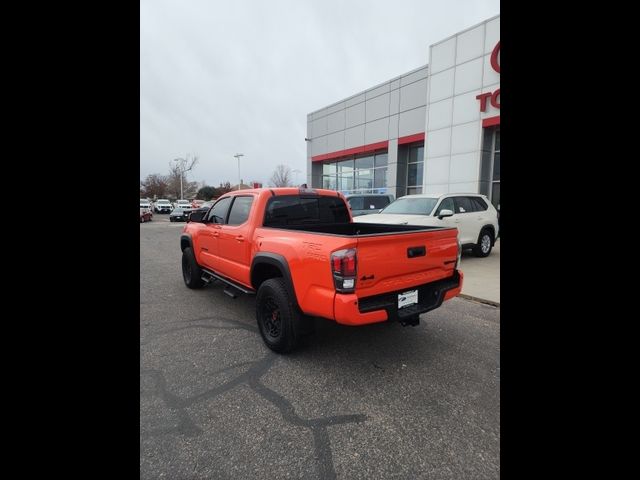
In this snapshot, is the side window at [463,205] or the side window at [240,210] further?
the side window at [463,205]

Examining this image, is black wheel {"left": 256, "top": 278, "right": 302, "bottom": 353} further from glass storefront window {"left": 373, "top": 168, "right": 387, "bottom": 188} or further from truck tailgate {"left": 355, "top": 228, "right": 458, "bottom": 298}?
glass storefront window {"left": 373, "top": 168, "right": 387, "bottom": 188}

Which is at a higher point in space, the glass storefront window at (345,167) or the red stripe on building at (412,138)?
the red stripe on building at (412,138)

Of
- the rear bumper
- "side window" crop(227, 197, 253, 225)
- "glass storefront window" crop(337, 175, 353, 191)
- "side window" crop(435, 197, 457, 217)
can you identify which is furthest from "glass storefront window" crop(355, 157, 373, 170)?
the rear bumper

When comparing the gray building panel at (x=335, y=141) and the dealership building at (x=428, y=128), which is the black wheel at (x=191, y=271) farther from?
the gray building panel at (x=335, y=141)

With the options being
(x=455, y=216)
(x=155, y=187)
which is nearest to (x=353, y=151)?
(x=455, y=216)

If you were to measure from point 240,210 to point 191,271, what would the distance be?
2.08 m

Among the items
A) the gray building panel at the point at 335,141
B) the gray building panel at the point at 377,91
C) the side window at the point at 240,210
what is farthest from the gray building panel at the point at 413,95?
the side window at the point at 240,210

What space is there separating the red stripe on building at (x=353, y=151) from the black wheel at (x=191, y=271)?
1637 centimetres

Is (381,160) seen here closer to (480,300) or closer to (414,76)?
(414,76)

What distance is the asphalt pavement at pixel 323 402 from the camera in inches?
79.9

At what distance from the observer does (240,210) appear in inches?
182
